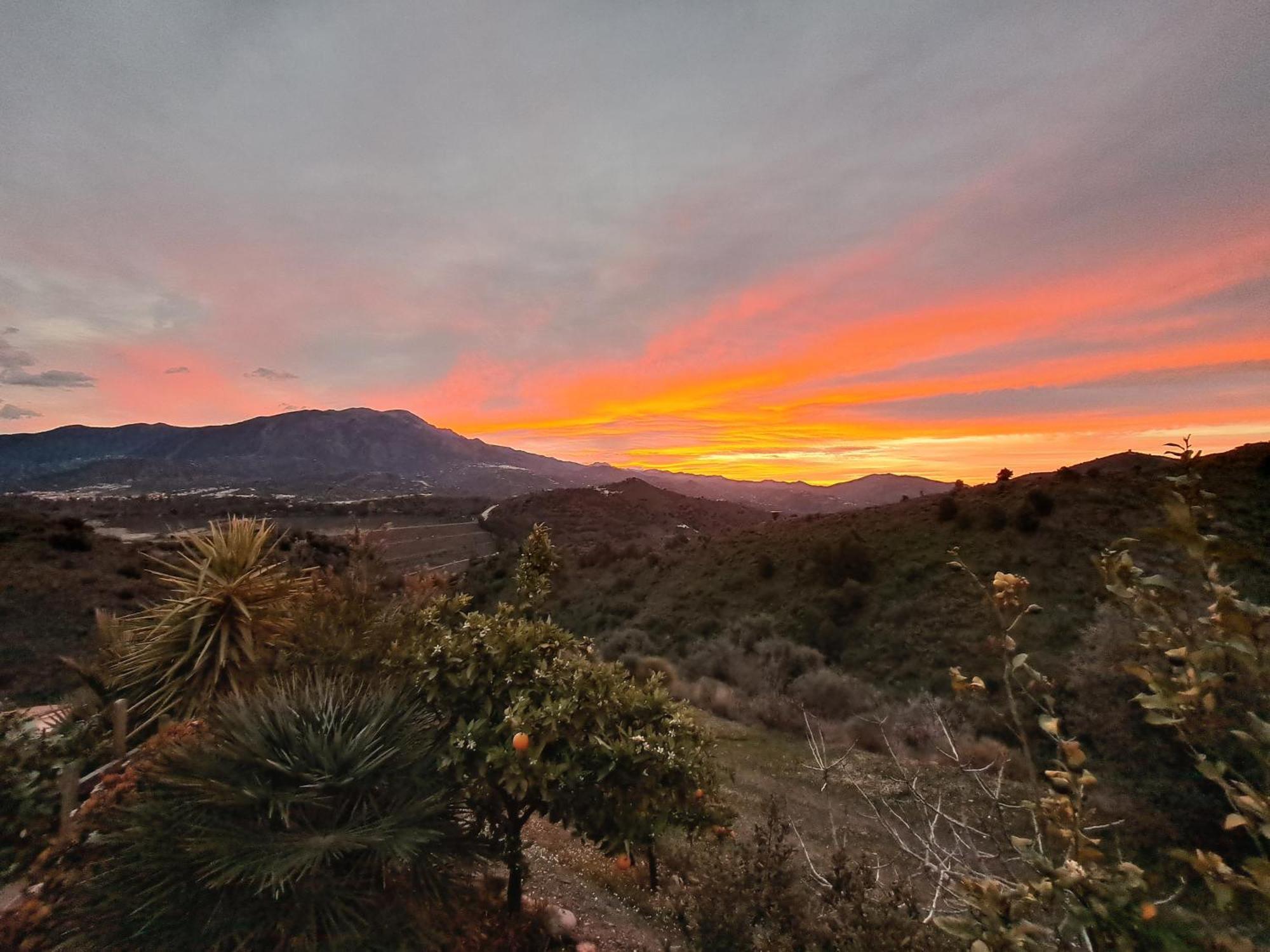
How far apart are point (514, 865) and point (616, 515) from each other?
165ft

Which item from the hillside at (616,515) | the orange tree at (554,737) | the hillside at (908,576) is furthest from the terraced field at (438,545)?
the orange tree at (554,737)

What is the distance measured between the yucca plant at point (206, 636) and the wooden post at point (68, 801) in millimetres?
720

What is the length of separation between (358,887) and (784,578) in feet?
66.9

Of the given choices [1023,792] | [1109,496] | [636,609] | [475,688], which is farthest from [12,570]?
[1109,496]

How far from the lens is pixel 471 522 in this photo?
173ft

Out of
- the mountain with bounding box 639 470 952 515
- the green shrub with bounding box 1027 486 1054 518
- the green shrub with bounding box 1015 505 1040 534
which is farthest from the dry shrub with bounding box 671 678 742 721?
the mountain with bounding box 639 470 952 515

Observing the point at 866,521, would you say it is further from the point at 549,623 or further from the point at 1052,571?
the point at 549,623

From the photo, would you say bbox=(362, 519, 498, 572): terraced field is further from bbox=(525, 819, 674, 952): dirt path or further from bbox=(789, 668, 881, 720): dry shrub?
bbox=(525, 819, 674, 952): dirt path

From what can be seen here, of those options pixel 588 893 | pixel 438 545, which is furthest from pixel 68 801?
pixel 438 545

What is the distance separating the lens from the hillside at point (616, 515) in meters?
47.1

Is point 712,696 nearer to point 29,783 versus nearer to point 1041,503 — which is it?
point 29,783

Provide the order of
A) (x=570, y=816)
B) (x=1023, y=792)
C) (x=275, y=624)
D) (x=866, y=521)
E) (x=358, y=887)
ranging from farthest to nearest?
(x=866, y=521) → (x=1023, y=792) → (x=275, y=624) → (x=570, y=816) → (x=358, y=887)

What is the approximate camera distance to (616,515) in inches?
2168

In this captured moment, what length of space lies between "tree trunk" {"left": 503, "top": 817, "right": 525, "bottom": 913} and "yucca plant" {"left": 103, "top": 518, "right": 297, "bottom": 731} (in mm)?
3569
